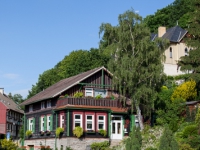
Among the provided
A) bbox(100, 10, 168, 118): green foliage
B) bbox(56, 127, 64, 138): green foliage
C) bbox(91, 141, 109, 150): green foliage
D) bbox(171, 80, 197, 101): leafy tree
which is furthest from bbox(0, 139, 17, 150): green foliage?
bbox(171, 80, 197, 101): leafy tree

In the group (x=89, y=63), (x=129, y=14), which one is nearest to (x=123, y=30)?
(x=129, y=14)

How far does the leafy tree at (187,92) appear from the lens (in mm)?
46500

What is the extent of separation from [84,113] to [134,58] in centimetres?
629

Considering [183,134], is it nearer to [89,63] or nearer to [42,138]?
[42,138]

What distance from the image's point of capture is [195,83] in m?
46.8

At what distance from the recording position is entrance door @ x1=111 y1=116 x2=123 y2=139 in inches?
1656

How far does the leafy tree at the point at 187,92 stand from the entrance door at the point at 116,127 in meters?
6.85

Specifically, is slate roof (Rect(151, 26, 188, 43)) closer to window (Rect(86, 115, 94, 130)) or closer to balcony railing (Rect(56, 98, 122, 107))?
balcony railing (Rect(56, 98, 122, 107))

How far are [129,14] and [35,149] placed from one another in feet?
52.4

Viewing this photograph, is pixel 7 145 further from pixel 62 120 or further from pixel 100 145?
pixel 100 145

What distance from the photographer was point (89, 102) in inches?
1610

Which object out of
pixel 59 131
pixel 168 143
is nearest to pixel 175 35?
pixel 59 131

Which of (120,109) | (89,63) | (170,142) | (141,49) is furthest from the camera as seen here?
(89,63)

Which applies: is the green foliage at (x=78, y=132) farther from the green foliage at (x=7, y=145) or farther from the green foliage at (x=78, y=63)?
the green foliage at (x=78, y=63)
